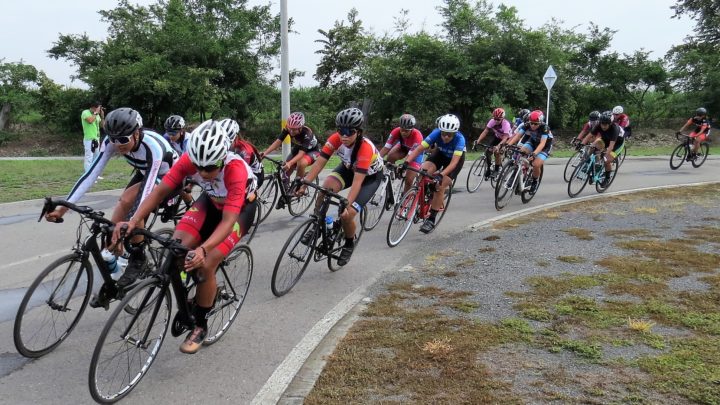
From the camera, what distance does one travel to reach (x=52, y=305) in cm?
426

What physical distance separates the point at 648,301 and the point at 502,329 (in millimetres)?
1747

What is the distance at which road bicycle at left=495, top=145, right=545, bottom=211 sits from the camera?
1050 centimetres

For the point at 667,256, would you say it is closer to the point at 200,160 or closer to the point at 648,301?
the point at 648,301

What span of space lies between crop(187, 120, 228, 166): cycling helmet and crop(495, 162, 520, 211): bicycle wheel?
7.36 metres

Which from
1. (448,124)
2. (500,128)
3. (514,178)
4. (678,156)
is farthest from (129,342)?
(678,156)

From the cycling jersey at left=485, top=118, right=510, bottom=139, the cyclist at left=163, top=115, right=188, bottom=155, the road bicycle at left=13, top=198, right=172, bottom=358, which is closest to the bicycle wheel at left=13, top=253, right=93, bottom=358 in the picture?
the road bicycle at left=13, top=198, right=172, bottom=358

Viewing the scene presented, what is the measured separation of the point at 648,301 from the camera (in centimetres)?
525

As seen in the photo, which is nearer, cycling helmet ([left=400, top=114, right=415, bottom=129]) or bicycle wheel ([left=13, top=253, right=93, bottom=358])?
bicycle wheel ([left=13, top=253, right=93, bottom=358])

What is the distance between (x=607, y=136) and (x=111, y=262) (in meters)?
11.1

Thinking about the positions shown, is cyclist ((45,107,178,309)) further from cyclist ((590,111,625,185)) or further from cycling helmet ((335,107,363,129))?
cyclist ((590,111,625,185))

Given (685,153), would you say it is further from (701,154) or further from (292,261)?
(292,261)

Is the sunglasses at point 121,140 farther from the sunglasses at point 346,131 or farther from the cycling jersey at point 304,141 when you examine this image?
the cycling jersey at point 304,141

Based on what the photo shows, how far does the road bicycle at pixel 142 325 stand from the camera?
11.2ft

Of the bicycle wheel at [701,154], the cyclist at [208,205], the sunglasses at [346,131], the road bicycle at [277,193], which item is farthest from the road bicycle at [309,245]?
the bicycle wheel at [701,154]
